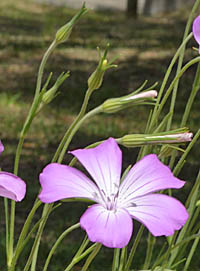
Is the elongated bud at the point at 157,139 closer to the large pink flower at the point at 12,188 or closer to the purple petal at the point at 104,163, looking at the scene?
the purple petal at the point at 104,163

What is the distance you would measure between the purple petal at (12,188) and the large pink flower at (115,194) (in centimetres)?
6

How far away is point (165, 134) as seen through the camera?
78cm

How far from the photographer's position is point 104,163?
2.54 ft

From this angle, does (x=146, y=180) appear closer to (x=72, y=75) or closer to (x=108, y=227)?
(x=108, y=227)

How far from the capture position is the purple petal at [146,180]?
73cm

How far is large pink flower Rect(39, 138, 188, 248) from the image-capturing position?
0.66 m

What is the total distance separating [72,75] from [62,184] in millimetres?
4782

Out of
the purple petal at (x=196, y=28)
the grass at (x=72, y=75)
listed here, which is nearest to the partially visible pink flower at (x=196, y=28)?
the purple petal at (x=196, y=28)

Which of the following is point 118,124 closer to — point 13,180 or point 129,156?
point 129,156

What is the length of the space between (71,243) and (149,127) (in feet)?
5.25

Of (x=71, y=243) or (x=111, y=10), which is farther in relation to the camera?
(x=111, y=10)

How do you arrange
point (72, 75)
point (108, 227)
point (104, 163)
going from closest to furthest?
point (108, 227) < point (104, 163) < point (72, 75)

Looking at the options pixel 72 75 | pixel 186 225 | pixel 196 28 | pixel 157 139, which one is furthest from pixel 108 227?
pixel 72 75

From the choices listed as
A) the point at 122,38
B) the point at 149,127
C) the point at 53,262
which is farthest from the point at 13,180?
the point at 122,38
